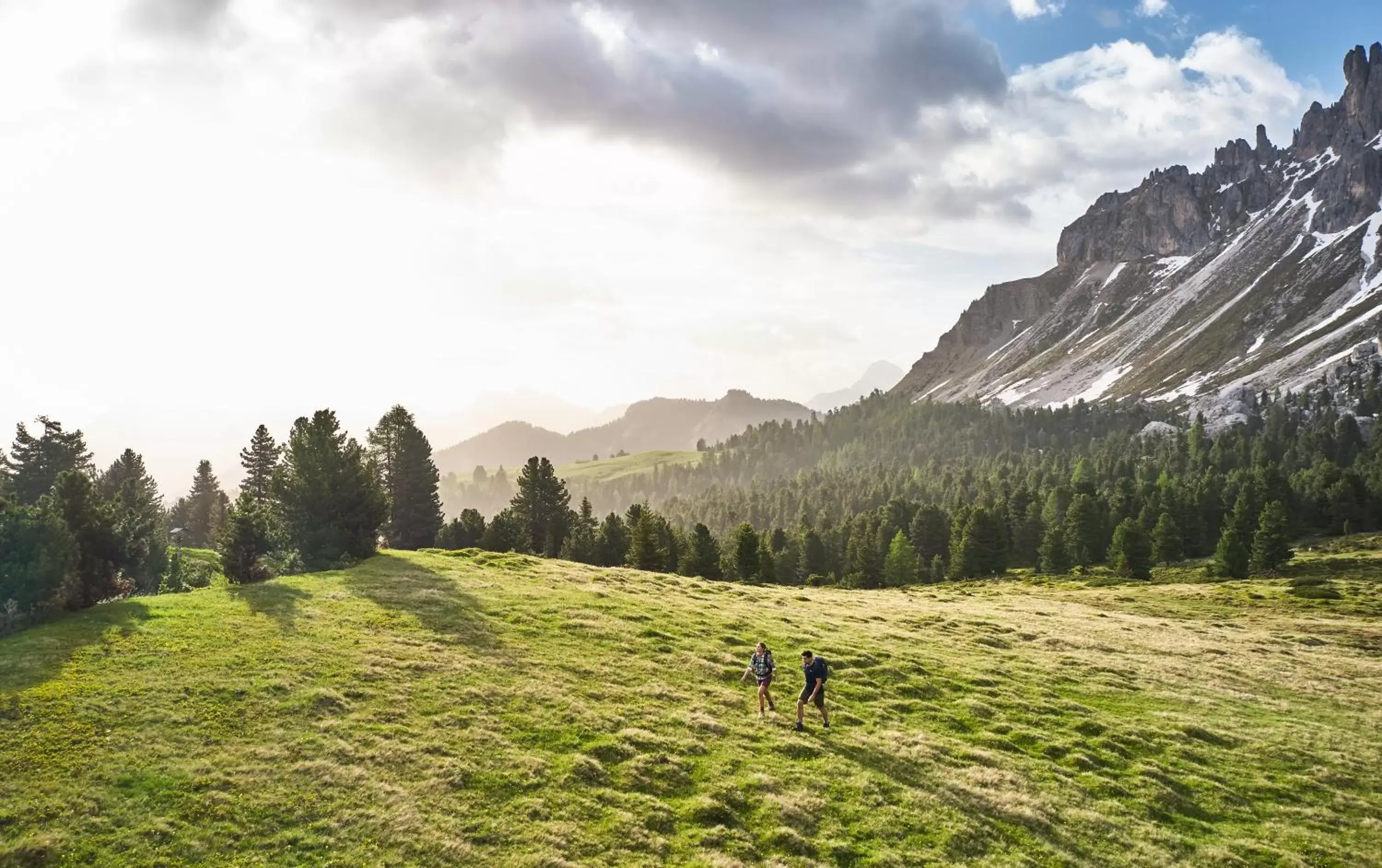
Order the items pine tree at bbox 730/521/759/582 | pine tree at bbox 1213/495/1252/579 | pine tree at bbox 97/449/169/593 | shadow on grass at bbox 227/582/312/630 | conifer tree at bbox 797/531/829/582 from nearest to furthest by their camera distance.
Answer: shadow on grass at bbox 227/582/312/630, pine tree at bbox 97/449/169/593, pine tree at bbox 1213/495/1252/579, pine tree at bbox 730/521/759/582, conifer tree at bbox 797/531/829/582

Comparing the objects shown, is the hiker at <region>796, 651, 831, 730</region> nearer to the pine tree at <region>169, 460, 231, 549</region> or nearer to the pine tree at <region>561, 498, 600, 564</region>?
the pine tree at <region>561, 498, 600, 564</region>

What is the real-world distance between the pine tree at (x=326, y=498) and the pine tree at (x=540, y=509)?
41.6 meters

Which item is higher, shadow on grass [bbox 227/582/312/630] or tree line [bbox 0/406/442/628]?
tree line [bbox 0/406/442/628]

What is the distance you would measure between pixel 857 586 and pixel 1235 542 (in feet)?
176

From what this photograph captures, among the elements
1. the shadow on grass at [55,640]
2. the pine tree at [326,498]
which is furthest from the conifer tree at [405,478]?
the shadow on grass at [55,640]

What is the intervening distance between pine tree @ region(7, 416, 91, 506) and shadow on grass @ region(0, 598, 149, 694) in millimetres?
63764

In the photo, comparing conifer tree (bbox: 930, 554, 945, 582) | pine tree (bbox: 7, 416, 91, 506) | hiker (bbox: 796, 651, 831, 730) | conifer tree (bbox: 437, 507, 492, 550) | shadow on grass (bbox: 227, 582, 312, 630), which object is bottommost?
conifer tree (bbox: 930, 554, 945, 582)

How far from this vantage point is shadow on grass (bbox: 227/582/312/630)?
120 ft

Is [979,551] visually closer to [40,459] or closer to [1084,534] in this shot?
[1084,534]

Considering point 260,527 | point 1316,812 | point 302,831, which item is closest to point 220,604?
point 260,527

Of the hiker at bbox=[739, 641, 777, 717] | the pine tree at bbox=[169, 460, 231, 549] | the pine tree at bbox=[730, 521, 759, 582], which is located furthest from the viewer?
the pine tree at bbox=[169, 460, 231, 549]

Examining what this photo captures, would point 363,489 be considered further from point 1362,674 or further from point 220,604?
point 1362,674

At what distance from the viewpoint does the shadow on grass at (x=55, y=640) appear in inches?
1021

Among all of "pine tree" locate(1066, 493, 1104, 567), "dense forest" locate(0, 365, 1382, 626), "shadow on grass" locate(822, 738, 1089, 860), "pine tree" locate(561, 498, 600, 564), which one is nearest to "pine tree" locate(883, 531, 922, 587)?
"dense forest" locate(0, 365, 1382, 626)
